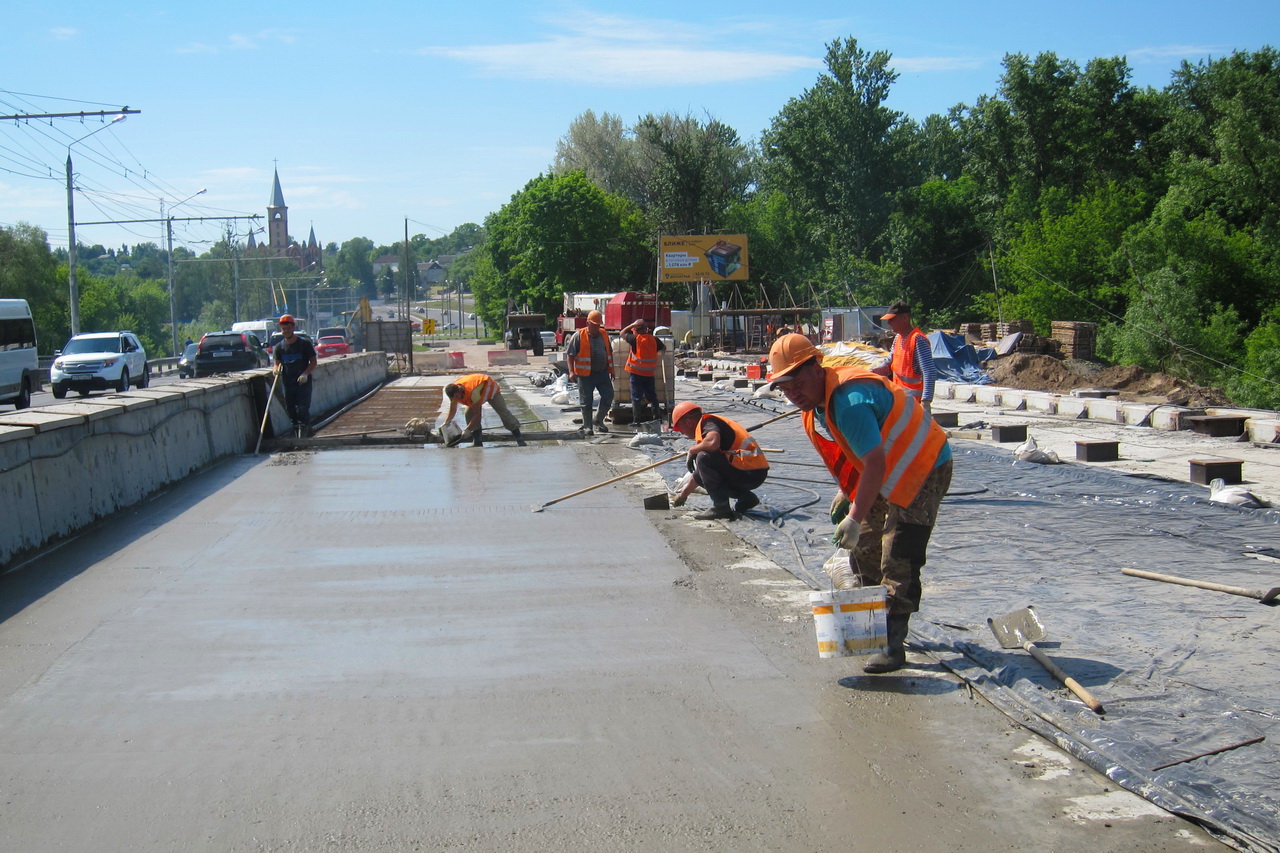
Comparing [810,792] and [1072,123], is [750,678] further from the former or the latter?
[1072,123]

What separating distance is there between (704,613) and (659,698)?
56.0 inches

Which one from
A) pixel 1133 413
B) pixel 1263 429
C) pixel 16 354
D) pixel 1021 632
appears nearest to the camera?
pixel 1021 632

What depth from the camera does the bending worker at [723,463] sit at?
867cm

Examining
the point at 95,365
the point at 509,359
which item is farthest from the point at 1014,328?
the point at 95,365

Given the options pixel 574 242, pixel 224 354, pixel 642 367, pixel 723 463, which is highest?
pixel 574 242

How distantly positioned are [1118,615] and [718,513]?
376cm

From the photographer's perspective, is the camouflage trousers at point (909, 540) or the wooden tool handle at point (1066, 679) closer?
the wooden tool handle at point (1066, 679)

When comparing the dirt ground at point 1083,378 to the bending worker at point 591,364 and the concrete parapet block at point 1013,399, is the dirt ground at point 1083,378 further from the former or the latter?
the bending worker at point 591,364

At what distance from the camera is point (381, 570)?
708 centimetres

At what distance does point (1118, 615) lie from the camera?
18.0 ft

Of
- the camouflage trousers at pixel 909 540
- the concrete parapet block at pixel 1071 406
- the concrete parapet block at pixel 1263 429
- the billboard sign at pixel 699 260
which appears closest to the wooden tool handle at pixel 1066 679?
the camouflage trousers at pixel 909 540

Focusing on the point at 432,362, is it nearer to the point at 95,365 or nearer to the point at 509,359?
the point at 509,359

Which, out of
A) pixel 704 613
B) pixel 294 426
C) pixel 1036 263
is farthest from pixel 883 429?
pixel 1036 263

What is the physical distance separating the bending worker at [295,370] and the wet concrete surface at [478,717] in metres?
7.18
